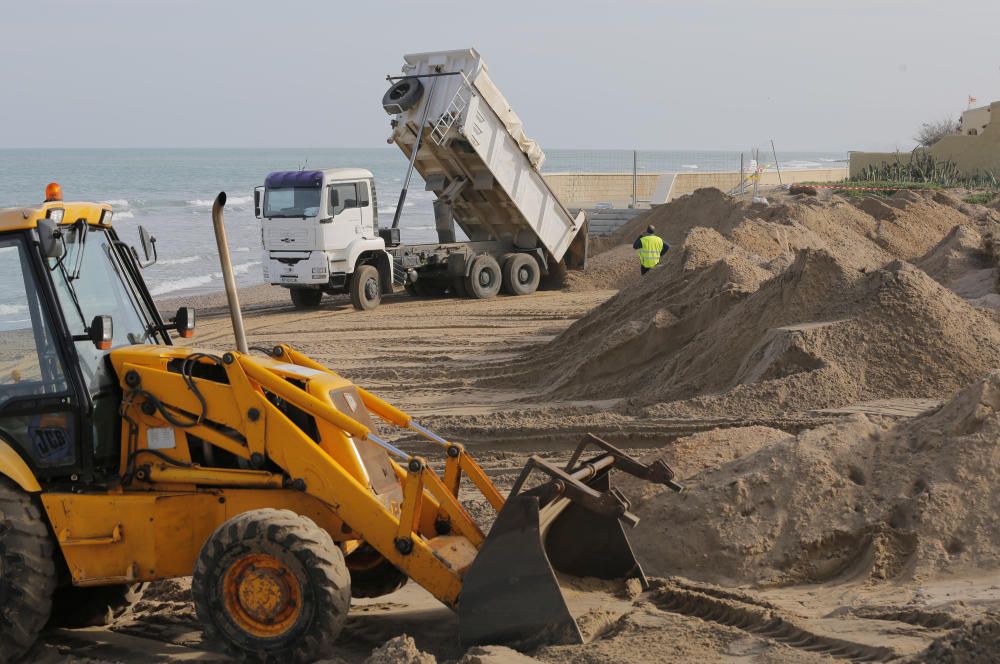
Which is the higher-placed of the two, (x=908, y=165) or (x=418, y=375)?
(x=908, y=165)

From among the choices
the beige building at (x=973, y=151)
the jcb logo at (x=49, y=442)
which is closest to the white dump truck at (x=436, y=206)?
the jcb logo at (x=49, y=442)

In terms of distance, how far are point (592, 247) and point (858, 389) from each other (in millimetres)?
18135

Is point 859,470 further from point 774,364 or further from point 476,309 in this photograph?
point 476,309

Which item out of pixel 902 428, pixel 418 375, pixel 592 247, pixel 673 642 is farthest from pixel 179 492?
pixel 592 247

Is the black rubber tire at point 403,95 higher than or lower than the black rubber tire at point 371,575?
higher

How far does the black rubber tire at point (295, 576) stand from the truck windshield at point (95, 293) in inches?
44.5

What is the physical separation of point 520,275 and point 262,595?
55.4ft

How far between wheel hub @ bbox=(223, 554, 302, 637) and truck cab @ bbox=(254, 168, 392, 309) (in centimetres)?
1379

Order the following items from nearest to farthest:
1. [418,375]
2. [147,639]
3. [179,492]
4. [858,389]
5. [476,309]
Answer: [179,492] → [147,639] → [858,389] → [418,375] → [476,309]

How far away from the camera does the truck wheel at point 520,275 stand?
21297 mm

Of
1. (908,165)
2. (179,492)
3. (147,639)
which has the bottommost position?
(147,639)

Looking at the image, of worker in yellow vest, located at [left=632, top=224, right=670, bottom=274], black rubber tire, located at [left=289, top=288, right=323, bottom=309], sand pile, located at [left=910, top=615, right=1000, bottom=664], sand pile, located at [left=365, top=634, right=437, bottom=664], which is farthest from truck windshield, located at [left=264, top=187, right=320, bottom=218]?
sand pile, located at [left=910, top=615, right=1000, bottom=664]

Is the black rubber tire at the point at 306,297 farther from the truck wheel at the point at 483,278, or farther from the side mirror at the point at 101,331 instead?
the side mirror at the point at 101,331

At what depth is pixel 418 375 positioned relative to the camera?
1327cm
